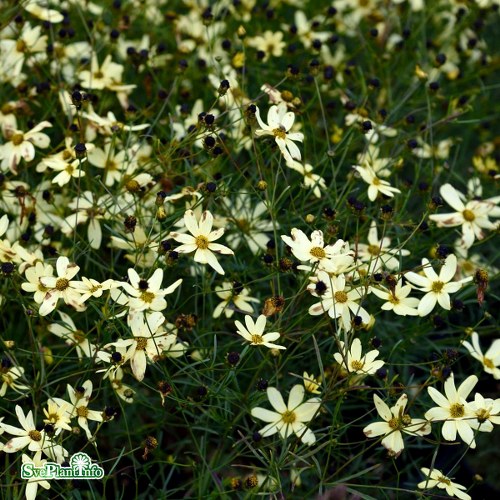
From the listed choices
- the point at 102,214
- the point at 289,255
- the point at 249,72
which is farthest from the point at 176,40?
the point at 289,255

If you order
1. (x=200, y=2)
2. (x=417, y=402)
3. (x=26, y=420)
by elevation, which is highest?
(x=200, y=2)

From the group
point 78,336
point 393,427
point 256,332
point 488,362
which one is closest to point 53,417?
point 78,336

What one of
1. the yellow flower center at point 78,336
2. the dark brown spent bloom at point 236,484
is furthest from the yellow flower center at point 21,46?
the dark brown spent bloom at point 236,484

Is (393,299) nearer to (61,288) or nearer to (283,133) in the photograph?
(283,133)

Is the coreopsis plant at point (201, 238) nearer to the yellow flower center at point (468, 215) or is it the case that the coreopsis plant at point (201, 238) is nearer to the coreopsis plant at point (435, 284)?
the coreopsis plant at point (435, 284)

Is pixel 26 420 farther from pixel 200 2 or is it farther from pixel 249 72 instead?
pixel 200 2

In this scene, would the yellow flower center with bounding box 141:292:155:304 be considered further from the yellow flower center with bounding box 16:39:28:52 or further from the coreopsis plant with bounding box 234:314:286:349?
the yellow flower center with bounding box 16:39:28:52
